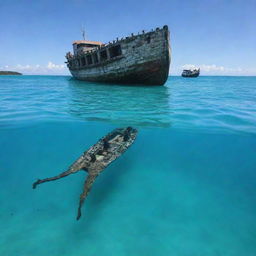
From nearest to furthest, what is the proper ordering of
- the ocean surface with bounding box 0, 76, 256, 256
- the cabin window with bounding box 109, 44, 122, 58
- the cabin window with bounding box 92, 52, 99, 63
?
the ocean surface with bounding box 0, 76, 256, 256 → the cabin window with bounding box 109, 44, 122, 58 → the cabin window with bounding box 92, 52, 99, 63

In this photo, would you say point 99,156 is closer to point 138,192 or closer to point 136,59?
point 138,192

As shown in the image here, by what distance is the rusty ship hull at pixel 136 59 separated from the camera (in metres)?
Answer: 18.6

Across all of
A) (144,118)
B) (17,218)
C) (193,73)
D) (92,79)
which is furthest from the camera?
(193,73)

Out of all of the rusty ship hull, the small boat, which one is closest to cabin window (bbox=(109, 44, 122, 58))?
the rusty ship hull

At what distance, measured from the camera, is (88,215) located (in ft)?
12.0

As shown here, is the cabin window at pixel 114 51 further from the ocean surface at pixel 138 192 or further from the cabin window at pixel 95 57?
the ocean surface at pixel 138 192

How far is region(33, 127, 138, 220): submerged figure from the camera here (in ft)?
11.6

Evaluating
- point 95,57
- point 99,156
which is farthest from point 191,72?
point 99,156

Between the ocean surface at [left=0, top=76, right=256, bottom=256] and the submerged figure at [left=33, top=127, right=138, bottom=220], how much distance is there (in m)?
0.57

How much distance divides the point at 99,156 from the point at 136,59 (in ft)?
56.0

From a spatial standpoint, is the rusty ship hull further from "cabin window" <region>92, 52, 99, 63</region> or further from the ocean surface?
the ocean surface

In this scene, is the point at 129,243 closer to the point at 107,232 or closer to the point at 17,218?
the point at 107,232

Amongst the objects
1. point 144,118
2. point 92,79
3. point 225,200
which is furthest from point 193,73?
point 225,200

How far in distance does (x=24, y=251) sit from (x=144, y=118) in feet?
21.8
